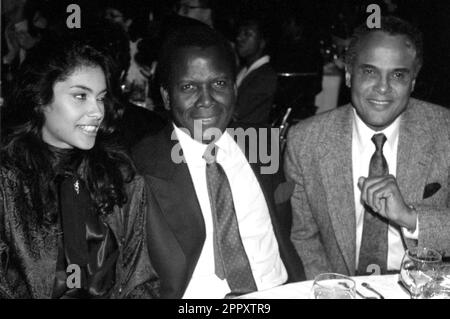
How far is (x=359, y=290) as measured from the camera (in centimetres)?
154

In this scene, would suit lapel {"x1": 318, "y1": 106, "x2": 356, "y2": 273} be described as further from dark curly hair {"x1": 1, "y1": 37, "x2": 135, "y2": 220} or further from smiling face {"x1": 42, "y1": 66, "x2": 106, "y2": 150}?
smiling face {"x1": 42, "y1": 66, "x2": 106, "y2": 150}

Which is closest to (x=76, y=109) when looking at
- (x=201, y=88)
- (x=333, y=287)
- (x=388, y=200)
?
(x=201, y=88)

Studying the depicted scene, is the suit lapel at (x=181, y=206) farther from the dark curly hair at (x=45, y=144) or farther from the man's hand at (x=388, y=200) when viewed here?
the man's hand at (x=388, y=200)

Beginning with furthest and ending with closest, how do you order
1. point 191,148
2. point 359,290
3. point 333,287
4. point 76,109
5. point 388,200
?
point 191,148 → point 388,200 → point 76,109 → point 359,290 → point 333,287

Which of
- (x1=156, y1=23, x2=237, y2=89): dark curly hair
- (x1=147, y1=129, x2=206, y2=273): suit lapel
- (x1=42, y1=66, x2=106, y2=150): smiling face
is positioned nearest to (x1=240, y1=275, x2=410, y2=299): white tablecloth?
(x1=147, y1=129, x2=206, y2=273): suit lapel

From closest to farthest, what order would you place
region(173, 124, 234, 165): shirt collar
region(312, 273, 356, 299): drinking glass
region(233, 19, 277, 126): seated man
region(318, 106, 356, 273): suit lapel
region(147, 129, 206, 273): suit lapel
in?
1. region(312, 273, 356, 299): drinking glass
2. region(147, 129, 206, 273): suit lapel
3. region(173, 124, 234, 165): shirt collar
4. region(318, 106, 356, 273): suit lapel
5. region(233, 19, 277, 126): seated man

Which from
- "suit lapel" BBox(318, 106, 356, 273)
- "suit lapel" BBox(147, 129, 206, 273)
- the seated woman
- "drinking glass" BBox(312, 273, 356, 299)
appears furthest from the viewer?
"suit lapel" BBox(318, 106, 356, 273)

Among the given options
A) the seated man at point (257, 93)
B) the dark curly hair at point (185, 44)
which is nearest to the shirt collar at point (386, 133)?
the dark curly hair at point (185, 44)

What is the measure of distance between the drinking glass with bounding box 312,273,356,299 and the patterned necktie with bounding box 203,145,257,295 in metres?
0.54

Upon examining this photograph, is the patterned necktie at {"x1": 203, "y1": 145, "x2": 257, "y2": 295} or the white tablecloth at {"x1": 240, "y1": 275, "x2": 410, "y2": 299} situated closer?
the white tablecloth at {"x1": 240, "y1": 275, "x2": 410, "y2": 299}

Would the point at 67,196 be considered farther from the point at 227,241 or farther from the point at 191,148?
the point at 227,241

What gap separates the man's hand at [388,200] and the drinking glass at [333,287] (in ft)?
1.61

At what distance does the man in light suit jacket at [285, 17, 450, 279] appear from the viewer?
2105 mm

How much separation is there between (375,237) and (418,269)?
2.12ft
